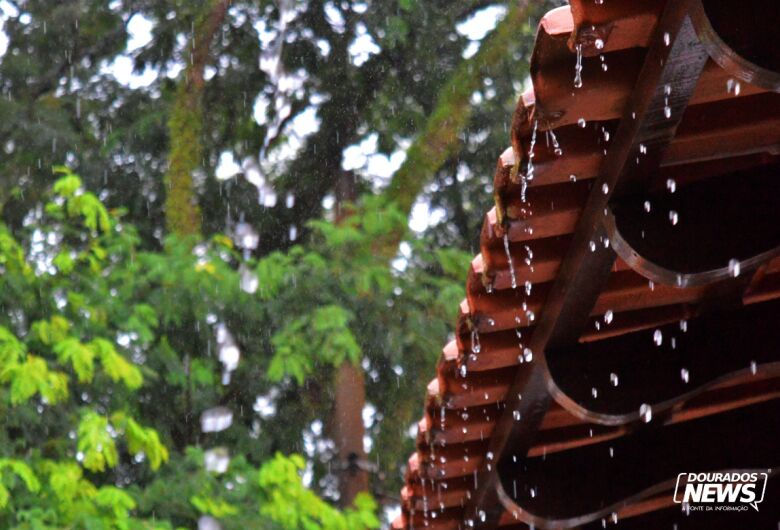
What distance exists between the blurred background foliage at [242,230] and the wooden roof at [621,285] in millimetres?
4839

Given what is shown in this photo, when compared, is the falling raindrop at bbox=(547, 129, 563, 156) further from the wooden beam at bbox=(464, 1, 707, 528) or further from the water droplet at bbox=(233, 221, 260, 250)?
the water droplet at bbox=(233, 221, 260, 250)

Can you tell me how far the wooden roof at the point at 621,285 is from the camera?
2217mm

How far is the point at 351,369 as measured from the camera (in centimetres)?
1132

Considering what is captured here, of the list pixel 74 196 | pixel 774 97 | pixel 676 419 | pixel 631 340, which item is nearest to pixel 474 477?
pixel 676 419

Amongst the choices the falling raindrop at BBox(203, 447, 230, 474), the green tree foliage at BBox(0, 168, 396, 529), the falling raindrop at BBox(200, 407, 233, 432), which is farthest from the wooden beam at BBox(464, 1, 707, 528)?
the falling raindrop at BBox(200, 407, 233, 432)

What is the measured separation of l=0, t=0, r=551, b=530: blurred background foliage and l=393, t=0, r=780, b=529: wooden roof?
15.9 ft

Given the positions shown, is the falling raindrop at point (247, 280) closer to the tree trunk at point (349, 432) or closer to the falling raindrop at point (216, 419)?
the tree trunk at point (349, 432)

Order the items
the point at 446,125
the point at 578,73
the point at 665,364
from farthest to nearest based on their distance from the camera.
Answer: the point at 446,125, the point at 665,364, the point at 578,73

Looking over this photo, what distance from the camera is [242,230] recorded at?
13.5m

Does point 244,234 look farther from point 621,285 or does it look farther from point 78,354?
point 621,285

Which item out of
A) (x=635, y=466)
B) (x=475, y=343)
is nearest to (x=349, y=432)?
(x=635, y=466)

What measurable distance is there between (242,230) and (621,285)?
35.2ft

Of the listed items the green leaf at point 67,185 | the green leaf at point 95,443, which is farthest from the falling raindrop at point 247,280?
the green leaf at point 95,443

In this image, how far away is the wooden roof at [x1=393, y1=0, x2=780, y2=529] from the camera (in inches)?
87.3
